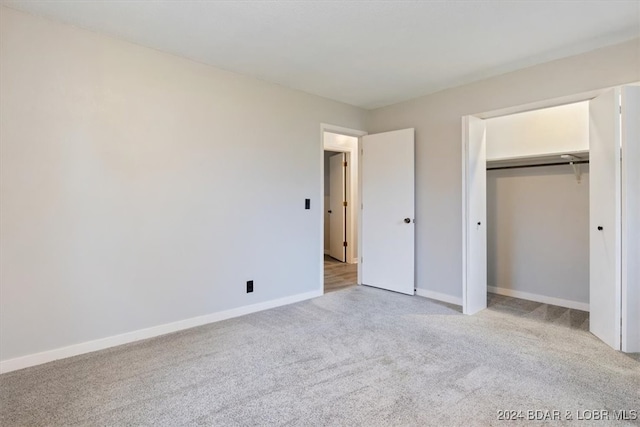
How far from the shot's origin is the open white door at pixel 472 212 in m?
3.22

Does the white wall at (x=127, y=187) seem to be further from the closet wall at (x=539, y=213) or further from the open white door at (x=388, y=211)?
the closet wall at (x=539, y=213)

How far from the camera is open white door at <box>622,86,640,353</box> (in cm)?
238

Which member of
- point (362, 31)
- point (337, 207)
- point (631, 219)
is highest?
point (362, 31)

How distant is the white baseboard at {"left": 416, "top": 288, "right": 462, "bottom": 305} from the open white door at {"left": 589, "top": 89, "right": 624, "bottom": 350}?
116 cm

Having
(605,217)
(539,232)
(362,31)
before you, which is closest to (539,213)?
(539,232)

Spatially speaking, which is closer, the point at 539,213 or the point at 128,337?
the point at 128,337

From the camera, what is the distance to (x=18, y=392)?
6.34ft

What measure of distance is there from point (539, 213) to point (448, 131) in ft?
4.53

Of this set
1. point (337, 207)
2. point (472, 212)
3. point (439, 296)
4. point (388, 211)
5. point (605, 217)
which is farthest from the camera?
point (337, 207)

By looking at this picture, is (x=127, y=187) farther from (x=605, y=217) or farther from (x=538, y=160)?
(x=538, y=160)

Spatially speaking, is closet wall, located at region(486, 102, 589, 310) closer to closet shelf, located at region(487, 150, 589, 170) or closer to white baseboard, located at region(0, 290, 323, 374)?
closet shelf, located at region(487, 150, 589, 170)

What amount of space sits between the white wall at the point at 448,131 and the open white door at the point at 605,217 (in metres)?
0.38

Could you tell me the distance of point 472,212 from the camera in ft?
10.7

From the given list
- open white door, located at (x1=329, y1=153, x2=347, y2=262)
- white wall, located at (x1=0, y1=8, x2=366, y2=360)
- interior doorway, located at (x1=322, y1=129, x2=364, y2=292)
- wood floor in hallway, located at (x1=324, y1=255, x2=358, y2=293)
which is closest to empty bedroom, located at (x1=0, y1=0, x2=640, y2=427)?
white wall, located at (x1=0, y1=8, x2=366, y2=360)
